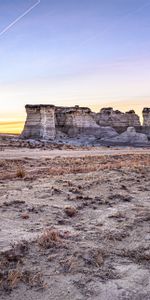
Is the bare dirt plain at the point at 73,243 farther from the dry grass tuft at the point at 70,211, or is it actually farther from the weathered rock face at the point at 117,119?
the weathered rock face at the point at 117,119

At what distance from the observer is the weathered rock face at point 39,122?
293ft

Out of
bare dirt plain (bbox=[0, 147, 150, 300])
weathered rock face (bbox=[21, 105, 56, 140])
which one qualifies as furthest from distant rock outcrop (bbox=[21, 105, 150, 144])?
bare dirt plain (bbox=[0, 147, 150, 300])

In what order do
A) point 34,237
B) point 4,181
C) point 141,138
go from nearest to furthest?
point 34,237, point 4,181, point 141,138

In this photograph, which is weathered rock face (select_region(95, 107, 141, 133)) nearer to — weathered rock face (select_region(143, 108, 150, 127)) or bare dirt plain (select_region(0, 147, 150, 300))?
weathered rock face (select_region(143, 108, 150, 127))

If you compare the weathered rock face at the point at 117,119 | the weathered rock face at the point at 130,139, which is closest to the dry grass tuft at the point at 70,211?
the weathered rock face at the point at 130,139

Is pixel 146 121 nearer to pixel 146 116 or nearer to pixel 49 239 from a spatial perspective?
pixel 146 116

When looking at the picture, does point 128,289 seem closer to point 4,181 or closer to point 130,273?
point 130,273

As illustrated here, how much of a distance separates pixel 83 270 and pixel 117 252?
1.42m

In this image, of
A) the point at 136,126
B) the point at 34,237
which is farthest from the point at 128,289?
the point at 136,126

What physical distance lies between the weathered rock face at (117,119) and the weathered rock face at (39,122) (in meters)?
21.7

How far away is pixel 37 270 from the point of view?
8039 millimetres

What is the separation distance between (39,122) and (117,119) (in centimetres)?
3012

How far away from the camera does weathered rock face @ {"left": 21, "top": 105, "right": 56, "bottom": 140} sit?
3518 inches

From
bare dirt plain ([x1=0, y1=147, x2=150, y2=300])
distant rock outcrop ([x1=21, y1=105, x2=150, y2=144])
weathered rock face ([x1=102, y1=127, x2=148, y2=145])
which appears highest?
distant rock outcrop ([x1=21, y1=105, x2=150, y2=144])
